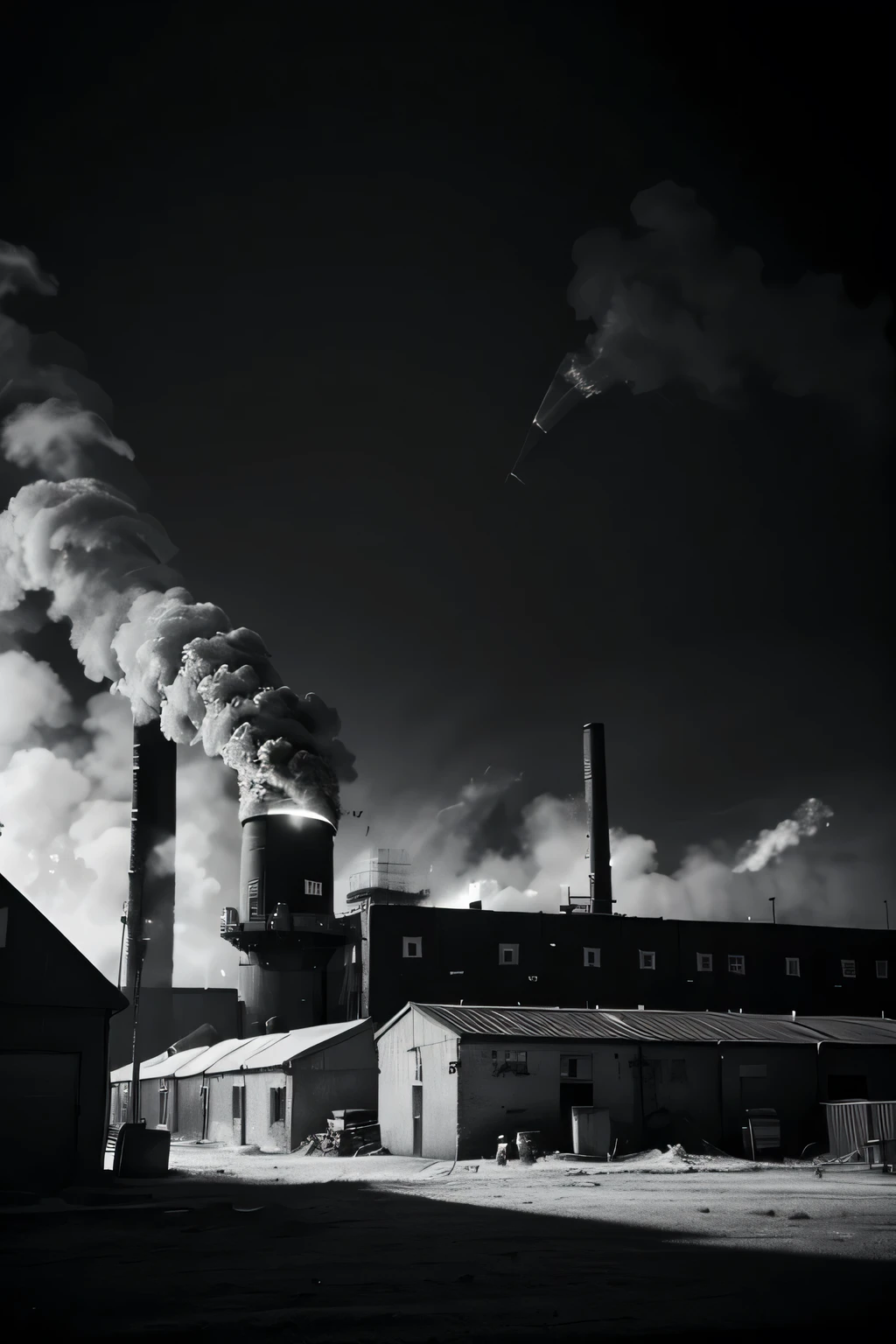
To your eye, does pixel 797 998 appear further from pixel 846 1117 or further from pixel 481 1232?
pixel 481 1232

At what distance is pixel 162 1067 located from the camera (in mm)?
56594

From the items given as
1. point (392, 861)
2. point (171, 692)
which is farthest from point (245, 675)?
point (392, 861)

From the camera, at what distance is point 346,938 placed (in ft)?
179

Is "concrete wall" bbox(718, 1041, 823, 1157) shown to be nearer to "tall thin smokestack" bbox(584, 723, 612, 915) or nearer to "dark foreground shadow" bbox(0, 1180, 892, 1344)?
"dark foreground shadow" bbox(0, 1180, 892, 1344)

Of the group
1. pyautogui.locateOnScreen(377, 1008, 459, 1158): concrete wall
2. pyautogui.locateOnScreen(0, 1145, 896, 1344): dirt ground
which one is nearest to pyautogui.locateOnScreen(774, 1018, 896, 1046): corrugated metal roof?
pyautogui.locateOnScreen(377, 1008, 459, 1158): concrete wall

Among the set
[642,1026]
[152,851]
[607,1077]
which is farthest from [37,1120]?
[152,851]

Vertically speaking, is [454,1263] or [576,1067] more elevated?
[576,1067]

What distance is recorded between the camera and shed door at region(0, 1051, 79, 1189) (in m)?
23.2

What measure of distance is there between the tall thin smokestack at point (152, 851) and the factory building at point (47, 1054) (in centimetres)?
4332

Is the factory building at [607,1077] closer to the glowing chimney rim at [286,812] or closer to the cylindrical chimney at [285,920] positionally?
the cylindrical chimney at [285,920]

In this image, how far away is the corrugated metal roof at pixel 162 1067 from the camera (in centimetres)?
5434

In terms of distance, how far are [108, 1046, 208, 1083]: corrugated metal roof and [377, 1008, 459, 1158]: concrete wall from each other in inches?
649

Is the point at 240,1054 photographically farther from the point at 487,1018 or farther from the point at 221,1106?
the point at 487,1018

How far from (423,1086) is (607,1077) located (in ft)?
17.8
